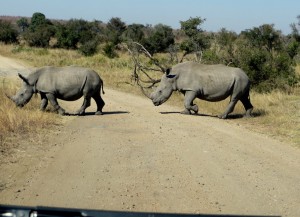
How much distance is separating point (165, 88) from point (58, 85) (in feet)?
10.1

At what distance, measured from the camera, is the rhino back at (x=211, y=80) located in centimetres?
1373

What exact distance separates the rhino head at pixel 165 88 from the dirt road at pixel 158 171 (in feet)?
9.00

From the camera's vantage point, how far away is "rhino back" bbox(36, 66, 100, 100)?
1347 centimetres

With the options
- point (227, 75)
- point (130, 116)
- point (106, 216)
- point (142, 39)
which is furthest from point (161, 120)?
point (142, 39)

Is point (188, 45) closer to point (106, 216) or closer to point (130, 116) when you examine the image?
point (130, 116)

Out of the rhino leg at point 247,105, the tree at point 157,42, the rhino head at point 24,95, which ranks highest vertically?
the rhino leg at point 247,105

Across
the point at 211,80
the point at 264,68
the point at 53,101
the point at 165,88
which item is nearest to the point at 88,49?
the point at 264,68

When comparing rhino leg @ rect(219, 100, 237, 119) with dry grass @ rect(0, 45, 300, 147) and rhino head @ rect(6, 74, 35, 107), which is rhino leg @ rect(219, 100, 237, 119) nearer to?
dry grass @ rect(0, 45, 300, 147)

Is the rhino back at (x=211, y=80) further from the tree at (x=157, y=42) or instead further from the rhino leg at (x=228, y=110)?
the tree at (x=157, y=42)

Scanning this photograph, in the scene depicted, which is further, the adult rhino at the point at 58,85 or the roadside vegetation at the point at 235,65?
the adult rhino at the point at 58,85

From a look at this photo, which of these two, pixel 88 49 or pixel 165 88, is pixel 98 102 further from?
pixel 88 49

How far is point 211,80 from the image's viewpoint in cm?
1387

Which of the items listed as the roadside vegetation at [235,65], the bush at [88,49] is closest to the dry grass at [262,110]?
the roadside vegetation at [235,65]

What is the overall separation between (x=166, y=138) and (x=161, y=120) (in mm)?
2534
